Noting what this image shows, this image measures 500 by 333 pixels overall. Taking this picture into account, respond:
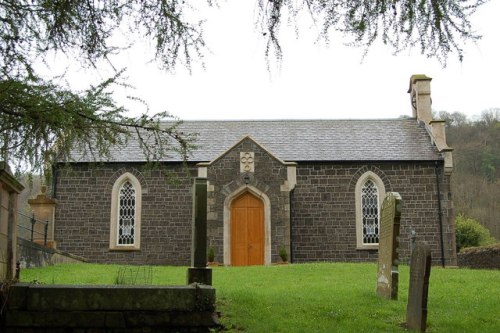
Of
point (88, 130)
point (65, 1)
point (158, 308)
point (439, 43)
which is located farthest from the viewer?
point (88, 130)

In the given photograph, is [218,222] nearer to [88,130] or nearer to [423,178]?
[423,178]

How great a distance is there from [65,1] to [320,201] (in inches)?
643

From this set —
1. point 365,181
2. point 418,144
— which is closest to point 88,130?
point 365,181

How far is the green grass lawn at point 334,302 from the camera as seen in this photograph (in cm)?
746

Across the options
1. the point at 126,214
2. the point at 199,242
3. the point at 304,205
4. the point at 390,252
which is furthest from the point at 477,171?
the point at 199,242

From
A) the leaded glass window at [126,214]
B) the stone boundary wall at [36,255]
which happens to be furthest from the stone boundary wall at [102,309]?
the leaded glass window at [126,214]

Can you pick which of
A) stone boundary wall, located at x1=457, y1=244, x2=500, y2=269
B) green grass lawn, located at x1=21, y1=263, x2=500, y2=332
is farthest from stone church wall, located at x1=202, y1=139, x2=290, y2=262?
stone boundary wall, located at x1=457, y1=244, x2=500, y2=269

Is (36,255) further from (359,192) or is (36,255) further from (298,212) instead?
(359,192)

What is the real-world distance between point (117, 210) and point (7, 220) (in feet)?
45.2

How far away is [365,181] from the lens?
70.1ft

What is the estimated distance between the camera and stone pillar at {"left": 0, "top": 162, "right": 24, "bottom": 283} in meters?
7.27

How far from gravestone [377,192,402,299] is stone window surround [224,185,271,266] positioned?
8.35 m

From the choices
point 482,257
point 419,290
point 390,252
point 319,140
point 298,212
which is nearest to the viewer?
point 419,290

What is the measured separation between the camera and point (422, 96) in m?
23.6
